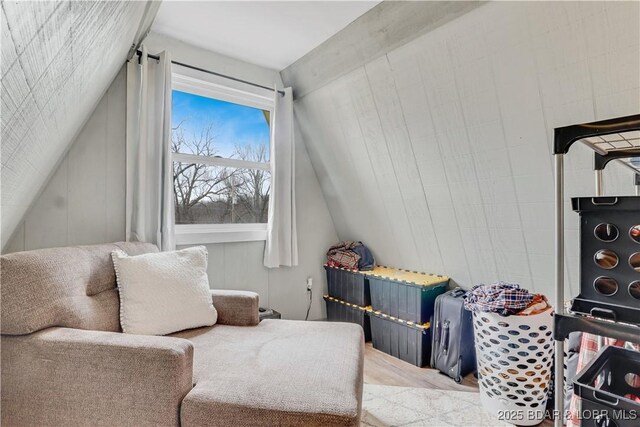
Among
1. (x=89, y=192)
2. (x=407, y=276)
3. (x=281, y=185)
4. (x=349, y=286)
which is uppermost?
(x=281, y=185)

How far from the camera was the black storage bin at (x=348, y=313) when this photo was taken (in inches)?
111

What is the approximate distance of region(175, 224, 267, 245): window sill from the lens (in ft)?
8.09

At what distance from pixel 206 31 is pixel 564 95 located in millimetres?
2114

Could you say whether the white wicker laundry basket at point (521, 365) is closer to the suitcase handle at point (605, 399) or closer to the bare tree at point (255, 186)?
the suitcase handle at point (605, 399)

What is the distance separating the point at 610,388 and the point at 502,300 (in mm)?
804

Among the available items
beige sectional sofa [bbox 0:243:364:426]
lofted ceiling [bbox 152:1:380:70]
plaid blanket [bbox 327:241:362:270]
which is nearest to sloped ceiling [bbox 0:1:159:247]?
beige sectional sofa [bbox 0:243:364:426]

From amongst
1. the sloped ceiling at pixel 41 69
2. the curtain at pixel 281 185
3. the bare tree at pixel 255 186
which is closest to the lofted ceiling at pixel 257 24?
the curtain at pixel 281 185

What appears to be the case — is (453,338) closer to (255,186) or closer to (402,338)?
(402,338)

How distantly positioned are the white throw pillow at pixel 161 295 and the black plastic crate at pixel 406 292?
1.35 metres

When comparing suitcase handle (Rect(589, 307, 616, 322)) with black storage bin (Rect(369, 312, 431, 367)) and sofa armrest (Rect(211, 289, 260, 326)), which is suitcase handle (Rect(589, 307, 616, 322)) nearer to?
sofa armrest (Rect(211, 289, 260, 326))

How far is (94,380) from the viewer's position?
1156 millimetres

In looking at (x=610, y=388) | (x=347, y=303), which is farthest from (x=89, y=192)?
(x=610, y=388)

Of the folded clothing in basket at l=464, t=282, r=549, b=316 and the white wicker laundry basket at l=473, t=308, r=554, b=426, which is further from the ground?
the folded clothing in basket at l=464, t=282, r=549, b=316

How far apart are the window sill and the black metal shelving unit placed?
2.18 m
